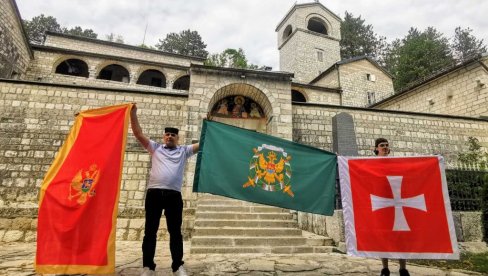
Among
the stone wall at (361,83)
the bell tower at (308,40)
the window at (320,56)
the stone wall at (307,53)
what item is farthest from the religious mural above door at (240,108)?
the window at (320,56)

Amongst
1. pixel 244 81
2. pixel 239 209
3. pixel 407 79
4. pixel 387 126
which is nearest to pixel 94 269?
pixel 239 209

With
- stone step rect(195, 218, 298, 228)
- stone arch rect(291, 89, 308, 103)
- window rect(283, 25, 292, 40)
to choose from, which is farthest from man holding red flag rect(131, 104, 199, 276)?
window rect(283, 25, 292, 40)

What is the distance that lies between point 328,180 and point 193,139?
6.02m

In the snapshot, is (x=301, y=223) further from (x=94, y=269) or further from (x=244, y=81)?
(x=94, y=269)

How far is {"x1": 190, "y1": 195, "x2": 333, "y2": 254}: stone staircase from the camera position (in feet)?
19.1

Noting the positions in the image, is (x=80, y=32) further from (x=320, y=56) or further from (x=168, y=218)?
(x=168, y=218)

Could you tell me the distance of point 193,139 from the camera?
936 cm

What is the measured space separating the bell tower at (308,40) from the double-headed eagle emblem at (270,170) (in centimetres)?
2672

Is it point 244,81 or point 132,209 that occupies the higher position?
point 244,81

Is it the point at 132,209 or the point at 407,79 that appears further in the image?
the point at 407,79

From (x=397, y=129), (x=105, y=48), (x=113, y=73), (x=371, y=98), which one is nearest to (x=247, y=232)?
(x=397, y=129)

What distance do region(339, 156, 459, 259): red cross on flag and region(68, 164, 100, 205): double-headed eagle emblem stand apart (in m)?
3.29

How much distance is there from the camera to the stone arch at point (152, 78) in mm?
23172

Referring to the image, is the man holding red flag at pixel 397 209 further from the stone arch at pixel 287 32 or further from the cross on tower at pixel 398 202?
the stone arch at pixel 287 32
